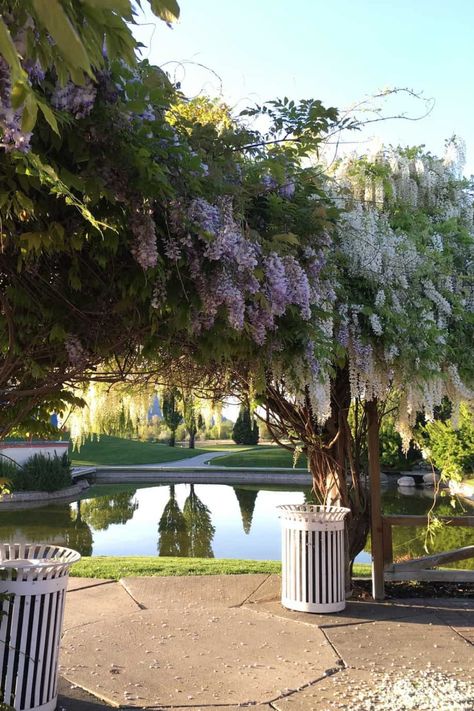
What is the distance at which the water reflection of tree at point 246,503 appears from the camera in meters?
12.4

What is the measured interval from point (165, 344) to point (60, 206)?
40.3 inches

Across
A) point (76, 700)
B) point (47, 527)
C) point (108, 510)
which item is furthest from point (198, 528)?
point (76, 700)

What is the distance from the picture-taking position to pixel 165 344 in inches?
122

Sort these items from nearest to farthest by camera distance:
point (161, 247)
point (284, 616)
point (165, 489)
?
point (161, 247), point (284, 616), point (165, 489)

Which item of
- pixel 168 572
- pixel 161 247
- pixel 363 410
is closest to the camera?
pixel 161 247

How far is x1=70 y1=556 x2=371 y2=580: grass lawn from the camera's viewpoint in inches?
254

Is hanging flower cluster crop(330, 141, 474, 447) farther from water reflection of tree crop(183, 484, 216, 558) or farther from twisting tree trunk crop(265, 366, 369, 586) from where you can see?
water reflection of tree crop(183, 484, 216, 558)

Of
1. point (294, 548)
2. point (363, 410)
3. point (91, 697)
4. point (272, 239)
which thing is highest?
point (272, 239)

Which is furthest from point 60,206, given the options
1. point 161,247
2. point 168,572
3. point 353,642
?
point 168,572

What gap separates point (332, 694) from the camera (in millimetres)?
3318

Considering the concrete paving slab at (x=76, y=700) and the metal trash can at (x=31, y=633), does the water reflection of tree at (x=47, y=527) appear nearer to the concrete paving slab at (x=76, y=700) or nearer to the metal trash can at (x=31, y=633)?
the concrete paving slab at (x=76, y=700)

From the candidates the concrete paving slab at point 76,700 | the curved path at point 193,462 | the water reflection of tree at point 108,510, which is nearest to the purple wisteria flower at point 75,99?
the concrete paving slab at point 76,700

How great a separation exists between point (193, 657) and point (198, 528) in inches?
316

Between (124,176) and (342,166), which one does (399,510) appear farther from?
(124,176)
